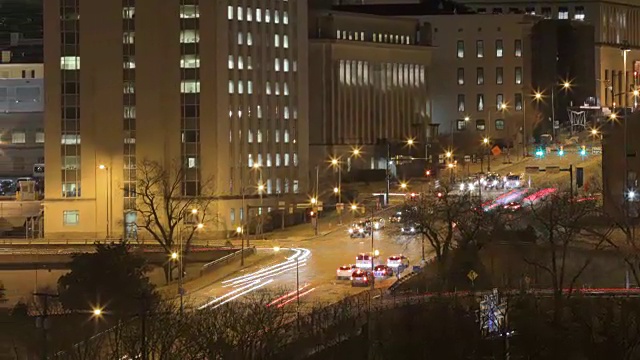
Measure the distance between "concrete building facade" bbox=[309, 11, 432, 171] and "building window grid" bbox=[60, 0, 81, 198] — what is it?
2503 centimetres

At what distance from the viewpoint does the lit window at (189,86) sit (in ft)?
343

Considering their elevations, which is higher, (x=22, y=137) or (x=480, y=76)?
(x=480, y=76)

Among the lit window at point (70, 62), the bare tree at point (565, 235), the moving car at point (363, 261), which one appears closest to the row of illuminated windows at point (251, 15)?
the lit window at point (70, 62)

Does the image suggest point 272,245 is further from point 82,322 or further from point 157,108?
point 82,322

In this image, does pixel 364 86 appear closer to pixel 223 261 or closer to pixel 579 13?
pixel 579 13

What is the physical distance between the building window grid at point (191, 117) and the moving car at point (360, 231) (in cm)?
1543

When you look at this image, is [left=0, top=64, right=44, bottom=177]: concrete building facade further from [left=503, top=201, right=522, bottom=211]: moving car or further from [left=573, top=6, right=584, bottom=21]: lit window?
[left=573, top=6, right=584, bottom=21]: lit window

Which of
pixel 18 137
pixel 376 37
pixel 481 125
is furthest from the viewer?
pixel 481 125

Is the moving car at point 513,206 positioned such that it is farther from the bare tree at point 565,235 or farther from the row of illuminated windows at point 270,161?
the row of illuminated windows at point 270,161

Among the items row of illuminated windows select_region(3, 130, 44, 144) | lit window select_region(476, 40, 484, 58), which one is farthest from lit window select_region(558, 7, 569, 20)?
row of illuminated windows select_region(3, 130, 44, 144)

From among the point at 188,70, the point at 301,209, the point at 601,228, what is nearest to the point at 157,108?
the point at 188,70

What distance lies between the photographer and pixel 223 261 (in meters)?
81.5

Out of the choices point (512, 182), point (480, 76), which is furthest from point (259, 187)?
point (480, 76)

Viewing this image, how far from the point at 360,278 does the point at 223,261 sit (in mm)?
12239
